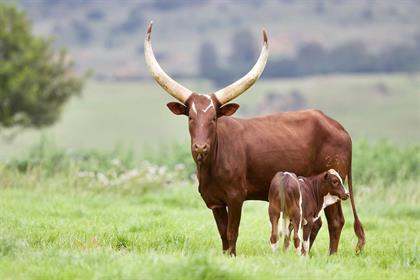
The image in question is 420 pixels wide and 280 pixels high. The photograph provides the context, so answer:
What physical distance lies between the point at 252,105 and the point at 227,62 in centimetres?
4123

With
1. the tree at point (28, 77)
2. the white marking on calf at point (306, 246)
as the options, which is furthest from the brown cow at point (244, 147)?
the tree at point (28, 77)

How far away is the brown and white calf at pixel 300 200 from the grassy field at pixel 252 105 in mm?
71446

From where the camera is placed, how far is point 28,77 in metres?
38.4

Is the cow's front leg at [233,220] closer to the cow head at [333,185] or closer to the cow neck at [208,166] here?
the cow neck at [208,166]

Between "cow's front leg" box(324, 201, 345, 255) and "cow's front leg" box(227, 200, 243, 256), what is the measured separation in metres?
1.57

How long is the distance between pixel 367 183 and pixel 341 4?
173951 millimetres

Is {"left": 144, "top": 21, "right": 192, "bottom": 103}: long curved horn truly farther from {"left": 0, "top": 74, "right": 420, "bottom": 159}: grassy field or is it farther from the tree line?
the tree line

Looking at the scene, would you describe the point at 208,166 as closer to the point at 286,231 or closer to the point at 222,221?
the point at 222,221

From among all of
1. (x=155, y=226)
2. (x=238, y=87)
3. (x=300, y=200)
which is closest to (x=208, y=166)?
(x=238, y=87)

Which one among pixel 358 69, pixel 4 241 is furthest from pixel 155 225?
pixel 358 69

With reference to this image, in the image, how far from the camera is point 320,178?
9539 millimetres

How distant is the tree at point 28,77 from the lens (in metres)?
38.4

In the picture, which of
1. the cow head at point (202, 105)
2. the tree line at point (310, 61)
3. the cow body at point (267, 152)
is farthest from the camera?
the tree line at point (310, 61)

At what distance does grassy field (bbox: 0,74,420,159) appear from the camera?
88.4m
